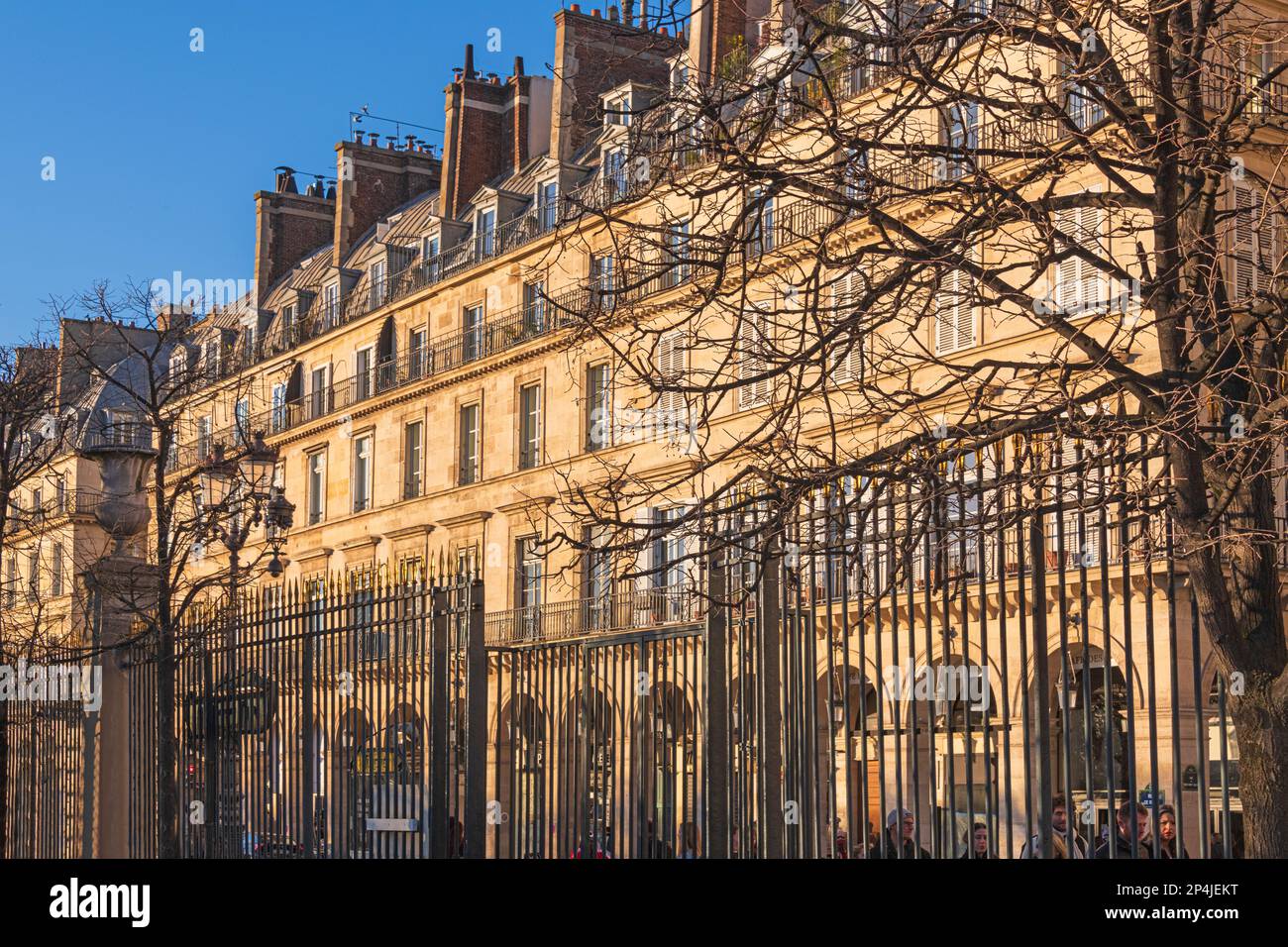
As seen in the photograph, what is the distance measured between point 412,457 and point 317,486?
5.66m

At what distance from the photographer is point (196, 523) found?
18375 millimetres

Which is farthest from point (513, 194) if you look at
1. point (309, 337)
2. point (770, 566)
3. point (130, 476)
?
point (770, 566)

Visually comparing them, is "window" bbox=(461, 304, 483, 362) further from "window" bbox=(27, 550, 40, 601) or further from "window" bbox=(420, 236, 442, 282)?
"window" bbox=(27, 550, 40, 601)

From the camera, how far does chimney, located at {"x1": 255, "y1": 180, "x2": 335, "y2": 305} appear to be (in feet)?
200

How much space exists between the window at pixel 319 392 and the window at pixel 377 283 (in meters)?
2.78

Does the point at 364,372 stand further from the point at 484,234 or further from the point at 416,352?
the point at 484,234

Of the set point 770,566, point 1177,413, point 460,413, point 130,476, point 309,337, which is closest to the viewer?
point 1177,413

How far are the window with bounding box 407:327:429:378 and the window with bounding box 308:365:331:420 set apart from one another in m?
4.41

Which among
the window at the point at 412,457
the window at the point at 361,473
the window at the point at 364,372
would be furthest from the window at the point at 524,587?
the window at the point at 364,372

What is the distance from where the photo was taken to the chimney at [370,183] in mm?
56750

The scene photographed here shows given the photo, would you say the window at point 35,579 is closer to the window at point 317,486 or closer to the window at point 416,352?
the window at point 416,352

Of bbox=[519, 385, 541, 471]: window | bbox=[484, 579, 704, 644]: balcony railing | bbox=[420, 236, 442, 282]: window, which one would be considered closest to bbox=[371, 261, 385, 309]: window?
bbox=[420, 236, 442, 282]: window
